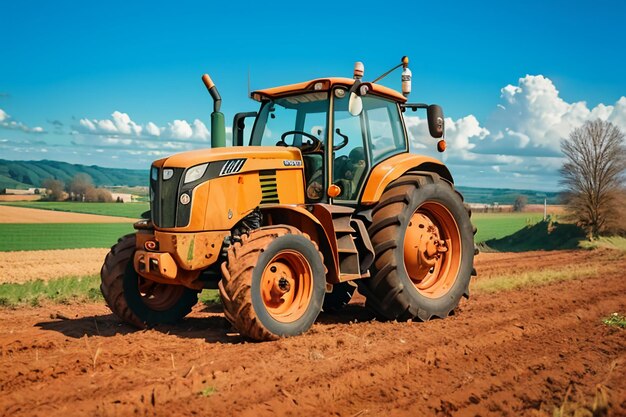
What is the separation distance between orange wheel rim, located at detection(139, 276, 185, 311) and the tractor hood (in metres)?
1.43

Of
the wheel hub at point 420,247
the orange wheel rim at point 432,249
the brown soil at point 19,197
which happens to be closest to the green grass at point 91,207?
the brown soil at point 19,197

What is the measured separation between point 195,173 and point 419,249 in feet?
9.19

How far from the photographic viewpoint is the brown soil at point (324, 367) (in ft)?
13.1

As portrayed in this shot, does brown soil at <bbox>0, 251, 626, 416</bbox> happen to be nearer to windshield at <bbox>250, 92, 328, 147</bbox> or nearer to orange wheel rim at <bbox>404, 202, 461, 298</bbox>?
orange wheel rim at <bbox>404, 202, 461, 298</bbox>

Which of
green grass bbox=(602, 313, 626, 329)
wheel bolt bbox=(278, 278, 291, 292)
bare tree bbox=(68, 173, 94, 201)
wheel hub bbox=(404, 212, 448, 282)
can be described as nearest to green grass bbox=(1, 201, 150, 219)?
bare tree bbox=(68, 173, 94, 201)

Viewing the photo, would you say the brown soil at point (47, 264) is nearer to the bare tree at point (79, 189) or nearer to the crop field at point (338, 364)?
the crop field at point (338, 364)

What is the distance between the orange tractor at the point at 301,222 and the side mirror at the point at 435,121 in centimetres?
1

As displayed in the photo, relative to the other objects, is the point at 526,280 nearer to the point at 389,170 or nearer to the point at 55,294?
the point at 389,170

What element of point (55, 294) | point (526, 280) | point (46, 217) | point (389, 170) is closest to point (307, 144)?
point (389, 170)

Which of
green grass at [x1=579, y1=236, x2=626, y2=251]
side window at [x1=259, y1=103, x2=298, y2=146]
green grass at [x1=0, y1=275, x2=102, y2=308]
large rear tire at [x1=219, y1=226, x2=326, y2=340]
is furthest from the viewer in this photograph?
green grass at [x1=579, y1=236, x2=626, y2=251]

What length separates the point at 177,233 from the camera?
5.71 metres

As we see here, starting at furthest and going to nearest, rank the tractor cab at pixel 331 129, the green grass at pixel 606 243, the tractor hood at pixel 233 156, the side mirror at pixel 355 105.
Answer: the green grass at pixel 606 243, the tractor cab at pixel 331 129, the side mirror at pixel 355 105, the tractor hood at pixel 233 156

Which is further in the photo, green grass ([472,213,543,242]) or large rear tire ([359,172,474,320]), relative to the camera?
green grass ([472,213,543,242])

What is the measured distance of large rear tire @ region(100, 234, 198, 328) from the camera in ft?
21.0
